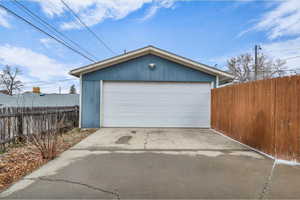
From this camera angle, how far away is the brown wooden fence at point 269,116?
3.72 meters

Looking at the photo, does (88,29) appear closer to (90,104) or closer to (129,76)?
(129,76)

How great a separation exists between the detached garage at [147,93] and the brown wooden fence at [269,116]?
2.30 m

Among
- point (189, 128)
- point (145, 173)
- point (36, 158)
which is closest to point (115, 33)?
point (189, 128)

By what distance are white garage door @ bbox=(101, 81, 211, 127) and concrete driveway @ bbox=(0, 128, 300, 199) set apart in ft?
11.9

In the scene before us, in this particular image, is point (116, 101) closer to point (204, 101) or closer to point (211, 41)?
point (204, 101)

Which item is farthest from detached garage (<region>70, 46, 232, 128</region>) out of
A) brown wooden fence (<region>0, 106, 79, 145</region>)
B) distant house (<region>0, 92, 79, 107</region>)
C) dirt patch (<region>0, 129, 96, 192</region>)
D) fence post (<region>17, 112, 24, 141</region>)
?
distant house (<region>0, 92, 79, 107</region>)

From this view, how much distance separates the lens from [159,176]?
3039mm

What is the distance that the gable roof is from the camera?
8055 millimetres

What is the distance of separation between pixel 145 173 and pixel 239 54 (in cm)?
2531

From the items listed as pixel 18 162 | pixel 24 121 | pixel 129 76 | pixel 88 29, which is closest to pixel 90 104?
pixel 129 76

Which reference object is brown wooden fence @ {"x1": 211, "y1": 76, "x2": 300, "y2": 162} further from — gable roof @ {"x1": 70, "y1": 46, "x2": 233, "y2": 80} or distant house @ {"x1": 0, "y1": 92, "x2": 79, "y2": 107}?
distant house @ {"x1": 0, "y1": 92, "x2": 79, "y2": 107}

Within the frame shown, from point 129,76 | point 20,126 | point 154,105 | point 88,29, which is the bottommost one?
point 20,126

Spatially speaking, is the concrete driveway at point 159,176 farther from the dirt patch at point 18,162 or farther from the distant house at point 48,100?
the distant house at point 48,100

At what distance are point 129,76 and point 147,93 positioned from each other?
1.25 meters
